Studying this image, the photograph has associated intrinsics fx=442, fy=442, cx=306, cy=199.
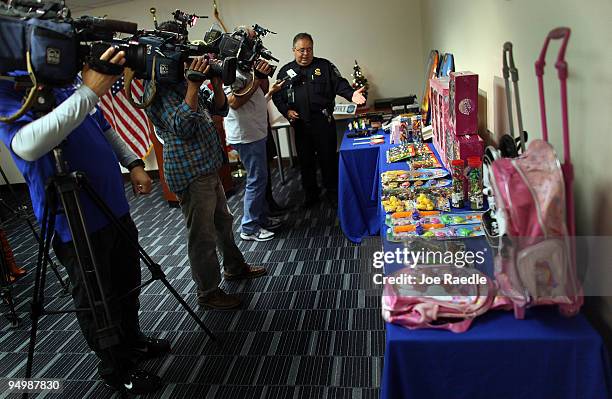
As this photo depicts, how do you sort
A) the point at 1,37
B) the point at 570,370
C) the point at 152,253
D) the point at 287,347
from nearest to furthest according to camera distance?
the point at 570,370
the point at 1,37
the point at 287,347
the point at 152,253

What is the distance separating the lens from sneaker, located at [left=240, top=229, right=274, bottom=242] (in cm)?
313

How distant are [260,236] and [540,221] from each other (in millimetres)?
2357

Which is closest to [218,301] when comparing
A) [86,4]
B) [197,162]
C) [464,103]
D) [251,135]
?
[197,162]

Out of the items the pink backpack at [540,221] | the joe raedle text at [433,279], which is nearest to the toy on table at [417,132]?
the joe raedle text at [433,279]

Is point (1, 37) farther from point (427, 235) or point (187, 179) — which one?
point (427, 235)

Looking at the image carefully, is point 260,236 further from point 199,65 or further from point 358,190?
point 199,65

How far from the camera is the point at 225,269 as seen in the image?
2637mm

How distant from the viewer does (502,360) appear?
1038 mm

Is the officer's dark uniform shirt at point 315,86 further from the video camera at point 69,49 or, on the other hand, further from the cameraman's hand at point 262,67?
the video camera at point 69,49

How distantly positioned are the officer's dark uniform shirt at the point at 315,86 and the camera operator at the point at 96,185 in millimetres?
1771

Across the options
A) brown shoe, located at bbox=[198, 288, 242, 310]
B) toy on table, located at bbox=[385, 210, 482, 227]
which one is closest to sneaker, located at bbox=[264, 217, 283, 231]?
brown shoe, located at bbox=[198, 288, 242, 310]

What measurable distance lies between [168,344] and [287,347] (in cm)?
57

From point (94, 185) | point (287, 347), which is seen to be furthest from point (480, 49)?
point (94, 185)

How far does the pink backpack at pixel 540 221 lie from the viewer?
0.95 m
